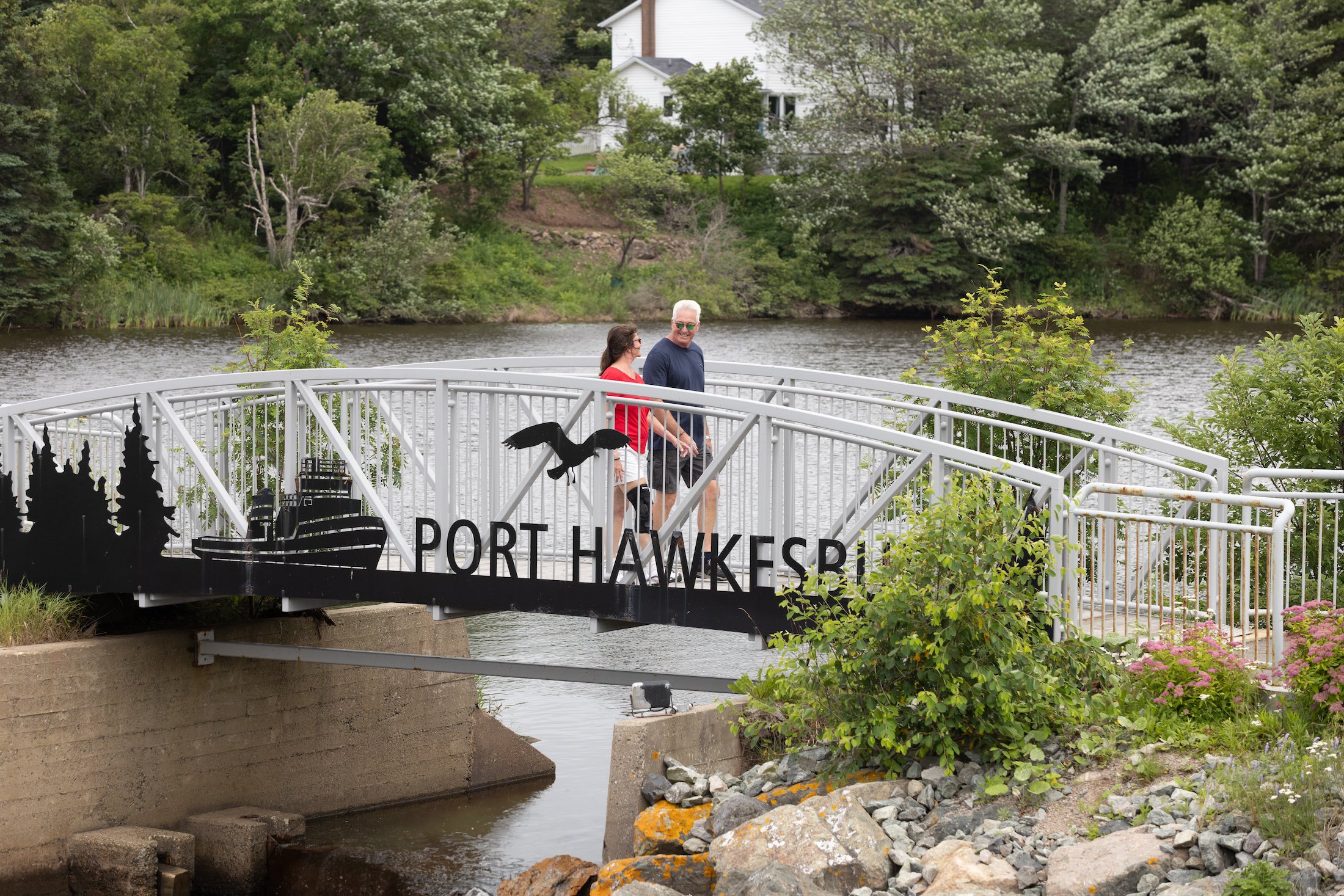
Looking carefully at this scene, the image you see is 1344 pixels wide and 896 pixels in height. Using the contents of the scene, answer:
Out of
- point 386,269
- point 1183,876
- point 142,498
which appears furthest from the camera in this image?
point 386,269

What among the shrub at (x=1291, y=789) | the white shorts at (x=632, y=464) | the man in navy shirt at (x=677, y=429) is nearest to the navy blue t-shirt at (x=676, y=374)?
the man in navy shirt at (x=677, y=429)

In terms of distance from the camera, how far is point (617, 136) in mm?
66625

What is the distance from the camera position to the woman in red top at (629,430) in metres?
10.3

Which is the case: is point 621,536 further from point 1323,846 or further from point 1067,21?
point 1067,21

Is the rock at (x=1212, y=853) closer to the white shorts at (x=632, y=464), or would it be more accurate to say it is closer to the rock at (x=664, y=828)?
the rock at (x=664, y=828)

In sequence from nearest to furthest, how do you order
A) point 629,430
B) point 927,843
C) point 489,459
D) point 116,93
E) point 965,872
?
1. point 965,872
2. point 927,843
3. point 629,430
4. point 489,459
5. point 116,93

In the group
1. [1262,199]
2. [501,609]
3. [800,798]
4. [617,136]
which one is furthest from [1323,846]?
[617,136]

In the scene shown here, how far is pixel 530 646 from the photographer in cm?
1992

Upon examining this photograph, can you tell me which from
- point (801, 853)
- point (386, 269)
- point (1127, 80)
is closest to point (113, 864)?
point (801, 853)

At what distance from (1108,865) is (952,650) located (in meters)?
1.44

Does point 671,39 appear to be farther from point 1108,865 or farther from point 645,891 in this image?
point 1108,865

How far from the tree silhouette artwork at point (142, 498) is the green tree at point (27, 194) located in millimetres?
35482

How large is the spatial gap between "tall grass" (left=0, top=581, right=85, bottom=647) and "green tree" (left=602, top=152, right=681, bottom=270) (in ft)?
155

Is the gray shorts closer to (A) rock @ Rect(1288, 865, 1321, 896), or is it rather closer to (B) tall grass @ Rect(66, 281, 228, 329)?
(A) rock @ Rect(1288, 865, 1321, 896)
